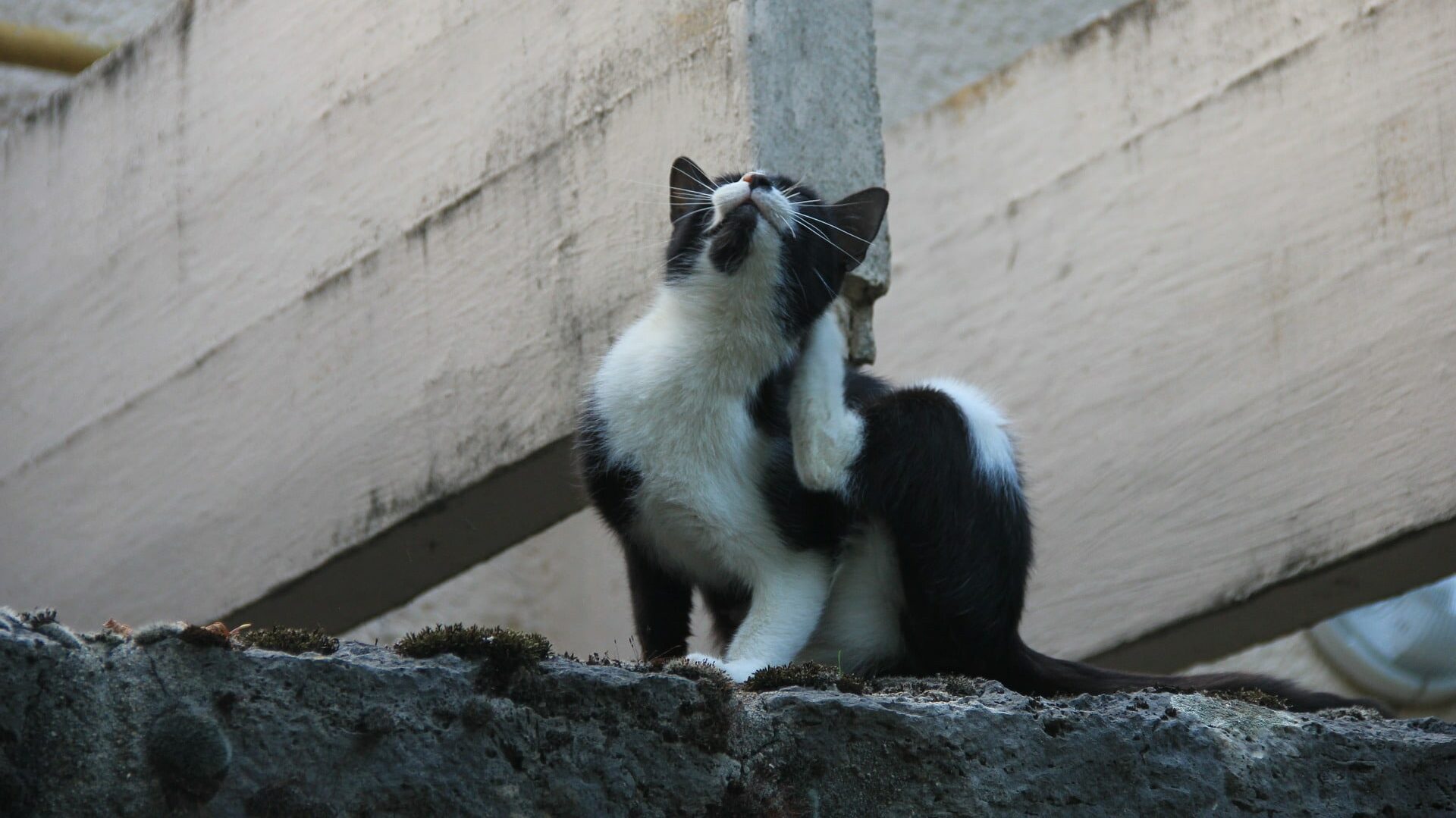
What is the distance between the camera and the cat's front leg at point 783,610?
8.96ft

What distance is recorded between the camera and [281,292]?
461cm

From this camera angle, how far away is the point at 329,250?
4512mm

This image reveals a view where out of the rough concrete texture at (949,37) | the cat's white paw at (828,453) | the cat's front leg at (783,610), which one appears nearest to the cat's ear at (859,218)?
the cat's white paw at (828,453)

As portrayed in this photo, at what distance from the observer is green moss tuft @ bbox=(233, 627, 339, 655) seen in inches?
76.8

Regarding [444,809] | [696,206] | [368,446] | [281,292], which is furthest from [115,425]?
[444,809]

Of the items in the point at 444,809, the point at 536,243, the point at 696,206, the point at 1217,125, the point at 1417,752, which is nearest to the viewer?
the point at 444,809

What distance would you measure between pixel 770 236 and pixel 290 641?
51.6 inches

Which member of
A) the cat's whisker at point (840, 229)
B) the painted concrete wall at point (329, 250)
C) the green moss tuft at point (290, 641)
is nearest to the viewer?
the green moss tuft at point (290, 641)

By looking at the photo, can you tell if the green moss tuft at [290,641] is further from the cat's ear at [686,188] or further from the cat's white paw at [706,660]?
the cat's ear at [686,188]

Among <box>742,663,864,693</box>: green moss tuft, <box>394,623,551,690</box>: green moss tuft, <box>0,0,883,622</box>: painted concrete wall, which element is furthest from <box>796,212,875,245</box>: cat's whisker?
<box>394,623,551,690</box>: green moss tuft

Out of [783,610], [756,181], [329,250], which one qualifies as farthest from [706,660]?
[329,250]

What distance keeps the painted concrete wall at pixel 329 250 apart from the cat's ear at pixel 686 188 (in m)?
0.45

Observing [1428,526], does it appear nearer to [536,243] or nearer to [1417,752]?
[1417,752]

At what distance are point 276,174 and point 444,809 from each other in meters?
3.31
